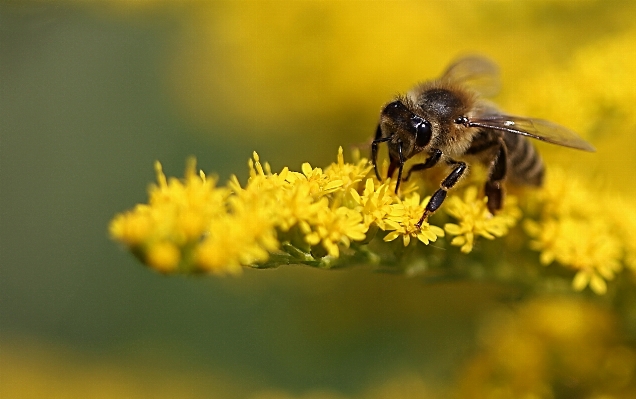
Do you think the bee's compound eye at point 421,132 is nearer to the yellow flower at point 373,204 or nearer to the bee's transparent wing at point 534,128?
the bee's transparent wing at point 534,128

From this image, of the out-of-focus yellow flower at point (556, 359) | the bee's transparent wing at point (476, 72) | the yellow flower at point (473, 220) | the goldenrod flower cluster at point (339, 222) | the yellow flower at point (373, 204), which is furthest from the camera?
the bee's transparent wing at point (476, 72)

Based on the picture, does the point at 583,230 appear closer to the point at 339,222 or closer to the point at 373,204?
the point at 373,204

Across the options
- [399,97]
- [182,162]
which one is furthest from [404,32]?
[182,162]

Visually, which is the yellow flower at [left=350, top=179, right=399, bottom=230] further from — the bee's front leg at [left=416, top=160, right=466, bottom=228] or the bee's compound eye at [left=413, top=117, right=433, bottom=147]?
the bee's compound eye at [left=413, top=117, right=433, bottom=147]

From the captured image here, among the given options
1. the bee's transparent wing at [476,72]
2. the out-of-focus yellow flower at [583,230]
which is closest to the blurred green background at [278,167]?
the bee's transparent wing at [476,72]

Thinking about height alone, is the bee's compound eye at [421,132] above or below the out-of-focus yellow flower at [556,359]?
above

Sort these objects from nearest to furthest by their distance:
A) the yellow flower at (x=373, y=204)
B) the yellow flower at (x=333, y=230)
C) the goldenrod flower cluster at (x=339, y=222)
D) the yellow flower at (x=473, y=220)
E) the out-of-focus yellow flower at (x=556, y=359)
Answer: the goldenrod flower cluster at (x=339, y=222) → the yellow flower at (x=333, y=230) → the yellow flower at (x=373, y=204) → the yellow flower at (x=473, y=220) → the out-of-focus yellow flower at (x=556, y=359)

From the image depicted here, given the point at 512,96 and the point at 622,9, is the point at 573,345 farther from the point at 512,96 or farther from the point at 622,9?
the point at 622,9

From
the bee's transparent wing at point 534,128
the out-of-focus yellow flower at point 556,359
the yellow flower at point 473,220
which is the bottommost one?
the out-of-focus yellow flower at point 556,359
